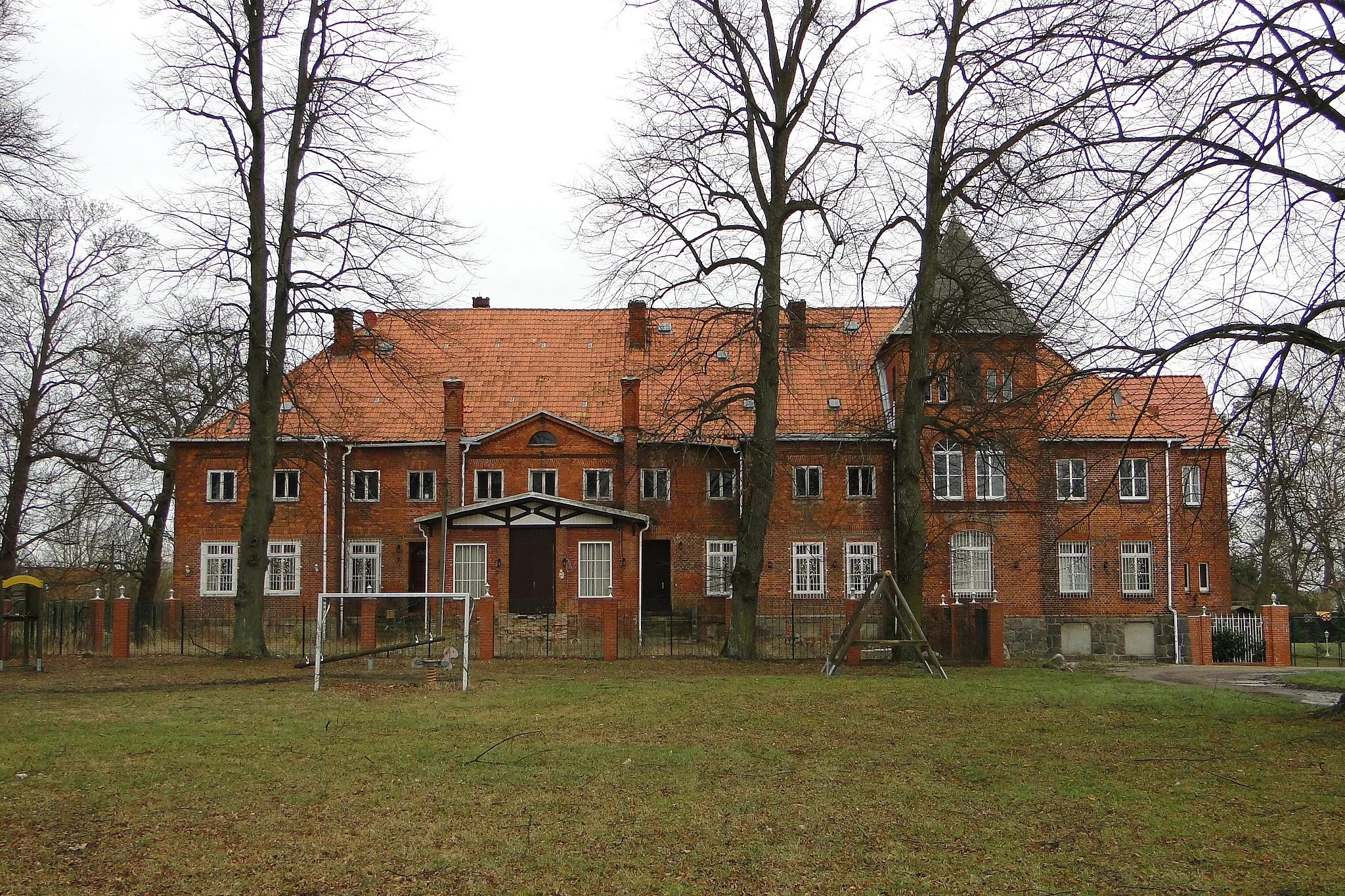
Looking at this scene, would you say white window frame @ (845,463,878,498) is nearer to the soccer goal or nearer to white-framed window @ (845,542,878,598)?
white-framed window @ (845,542,878,598)

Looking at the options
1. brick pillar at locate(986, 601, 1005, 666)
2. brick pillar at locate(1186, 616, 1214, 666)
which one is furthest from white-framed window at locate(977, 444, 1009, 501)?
brick pillar at locate(986, 601, 1005, 666)

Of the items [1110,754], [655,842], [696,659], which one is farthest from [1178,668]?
[655,842]

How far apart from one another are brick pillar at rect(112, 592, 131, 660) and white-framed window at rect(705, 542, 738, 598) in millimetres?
15293

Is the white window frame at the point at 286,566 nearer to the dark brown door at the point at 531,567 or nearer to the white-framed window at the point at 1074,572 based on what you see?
the dark brown door at the point at 531,567

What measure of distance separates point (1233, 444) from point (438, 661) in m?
12.6

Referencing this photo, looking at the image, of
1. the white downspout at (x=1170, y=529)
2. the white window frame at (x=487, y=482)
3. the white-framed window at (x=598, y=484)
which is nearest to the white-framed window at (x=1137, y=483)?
the white downspout at (x=1170, y=529)

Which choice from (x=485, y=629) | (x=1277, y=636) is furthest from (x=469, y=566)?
(x=1277, y=636)

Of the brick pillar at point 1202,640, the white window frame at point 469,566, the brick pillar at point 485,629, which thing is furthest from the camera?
the white window frame at point 469,566

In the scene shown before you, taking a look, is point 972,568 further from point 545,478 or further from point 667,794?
point 667,794

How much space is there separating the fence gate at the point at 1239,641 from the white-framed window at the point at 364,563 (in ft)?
74.7

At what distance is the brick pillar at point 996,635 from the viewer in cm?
2283

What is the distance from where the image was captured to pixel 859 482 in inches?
1312

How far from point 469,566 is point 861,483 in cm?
1165

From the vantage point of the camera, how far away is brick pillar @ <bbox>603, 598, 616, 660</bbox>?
75.8 feet
